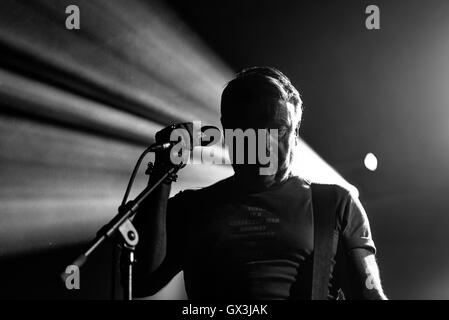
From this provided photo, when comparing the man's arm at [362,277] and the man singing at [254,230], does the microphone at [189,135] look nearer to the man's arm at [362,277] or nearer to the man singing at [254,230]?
the man singing at [254,230]

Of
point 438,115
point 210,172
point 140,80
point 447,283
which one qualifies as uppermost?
point 140,80

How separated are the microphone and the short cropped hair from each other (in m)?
0.38

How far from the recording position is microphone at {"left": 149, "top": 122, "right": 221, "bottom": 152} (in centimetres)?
142

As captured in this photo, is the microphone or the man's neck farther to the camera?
the man's neck

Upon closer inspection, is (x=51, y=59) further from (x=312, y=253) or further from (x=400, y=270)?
(x=400, y=270)

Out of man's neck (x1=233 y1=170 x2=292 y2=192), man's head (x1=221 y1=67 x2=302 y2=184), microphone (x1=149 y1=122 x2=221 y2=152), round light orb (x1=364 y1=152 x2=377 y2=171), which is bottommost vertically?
man's neck (x1=233 y1=170 x2=292 y2=192)

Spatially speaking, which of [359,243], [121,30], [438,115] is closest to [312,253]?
[359,243]

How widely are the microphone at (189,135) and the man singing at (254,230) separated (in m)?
0.06

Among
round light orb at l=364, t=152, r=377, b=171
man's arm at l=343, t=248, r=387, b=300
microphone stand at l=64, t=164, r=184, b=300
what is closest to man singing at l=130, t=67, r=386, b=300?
man's arm at l=343, t=248, r=387, b=300

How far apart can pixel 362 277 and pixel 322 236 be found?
7.1 inches

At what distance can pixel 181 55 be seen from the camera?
2.10 metres

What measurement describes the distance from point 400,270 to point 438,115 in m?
0.68

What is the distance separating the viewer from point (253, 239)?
170 centimetres

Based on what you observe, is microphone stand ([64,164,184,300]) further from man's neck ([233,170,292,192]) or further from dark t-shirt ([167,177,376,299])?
man's neck ([233,170,292,192])
